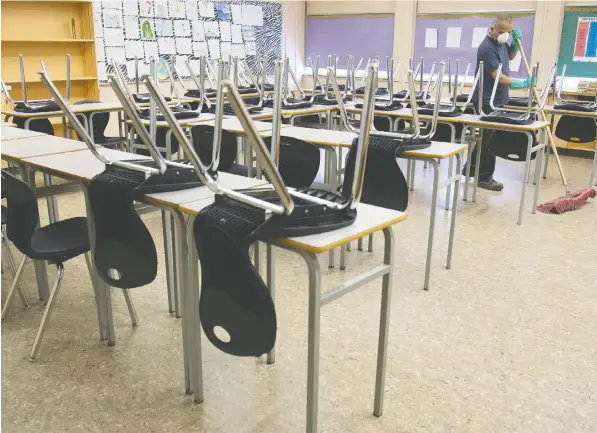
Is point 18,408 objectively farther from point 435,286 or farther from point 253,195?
point 435,286

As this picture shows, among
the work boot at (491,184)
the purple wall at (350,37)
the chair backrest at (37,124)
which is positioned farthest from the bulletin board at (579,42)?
the chair backrest at (37,124)

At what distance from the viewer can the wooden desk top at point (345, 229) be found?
1.42 metres

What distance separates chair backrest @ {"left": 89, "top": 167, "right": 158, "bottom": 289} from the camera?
1859 millimetres

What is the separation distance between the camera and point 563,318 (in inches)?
101

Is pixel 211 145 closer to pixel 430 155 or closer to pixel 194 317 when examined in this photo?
pixel 430 155

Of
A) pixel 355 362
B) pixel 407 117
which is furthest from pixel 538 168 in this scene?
pixel 355 362

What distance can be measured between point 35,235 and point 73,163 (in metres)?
0.34

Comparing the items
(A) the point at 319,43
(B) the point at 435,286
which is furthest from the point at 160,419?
(A) the point at 319,43

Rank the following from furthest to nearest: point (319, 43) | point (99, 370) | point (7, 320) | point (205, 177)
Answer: point (319, 43), point (7, 320), point (99, 370), point (205, 177)

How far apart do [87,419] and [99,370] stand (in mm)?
298

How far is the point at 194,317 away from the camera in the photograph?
1.84m

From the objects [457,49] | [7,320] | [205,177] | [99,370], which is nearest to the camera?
[205,177]

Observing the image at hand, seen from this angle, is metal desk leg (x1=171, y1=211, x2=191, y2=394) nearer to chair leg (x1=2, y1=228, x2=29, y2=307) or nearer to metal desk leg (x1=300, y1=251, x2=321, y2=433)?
metal desk leg (x1=300, y1=251, x2=321, y2=433)

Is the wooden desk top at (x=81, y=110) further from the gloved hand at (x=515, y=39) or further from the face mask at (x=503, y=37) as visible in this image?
the gloved hand at (x=515, y=39)
